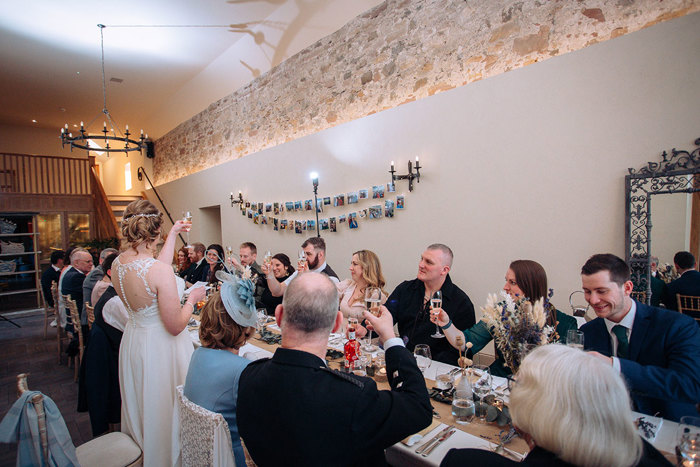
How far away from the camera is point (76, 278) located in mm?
5461

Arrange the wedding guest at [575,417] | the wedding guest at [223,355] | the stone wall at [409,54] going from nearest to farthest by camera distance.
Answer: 1. the wedding guest at [575,417]
2. the wedding guest at [223,355]
3. the stone wall at [409,54]

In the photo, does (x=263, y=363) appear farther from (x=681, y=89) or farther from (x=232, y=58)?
(x=232, y=58)

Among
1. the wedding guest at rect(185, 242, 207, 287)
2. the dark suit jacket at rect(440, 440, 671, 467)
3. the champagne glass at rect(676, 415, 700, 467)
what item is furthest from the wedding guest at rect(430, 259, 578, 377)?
the wedding guest at rect(185, 242, 207, 287)

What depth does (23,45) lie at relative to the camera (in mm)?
7324

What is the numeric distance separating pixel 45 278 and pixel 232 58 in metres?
5.78

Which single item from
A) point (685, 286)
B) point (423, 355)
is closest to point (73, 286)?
point (423, 355)

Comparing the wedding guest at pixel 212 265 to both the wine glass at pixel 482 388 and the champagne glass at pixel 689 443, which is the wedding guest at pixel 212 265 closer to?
the wine glass at pixel 482 388

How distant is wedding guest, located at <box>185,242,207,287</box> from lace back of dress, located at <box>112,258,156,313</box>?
4.15 meters

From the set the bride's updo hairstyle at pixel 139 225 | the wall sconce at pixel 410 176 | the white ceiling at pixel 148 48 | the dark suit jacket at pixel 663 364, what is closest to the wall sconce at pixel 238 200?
the white ceiling at pixel 148 48

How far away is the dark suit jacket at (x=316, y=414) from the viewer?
1202mm

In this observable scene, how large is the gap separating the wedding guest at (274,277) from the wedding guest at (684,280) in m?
4.02

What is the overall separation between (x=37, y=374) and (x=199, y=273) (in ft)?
8.36

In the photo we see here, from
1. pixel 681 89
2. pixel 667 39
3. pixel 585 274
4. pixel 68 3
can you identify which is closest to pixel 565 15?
pixel 667 39

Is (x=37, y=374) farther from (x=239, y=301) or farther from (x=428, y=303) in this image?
(x=428, y=303)
